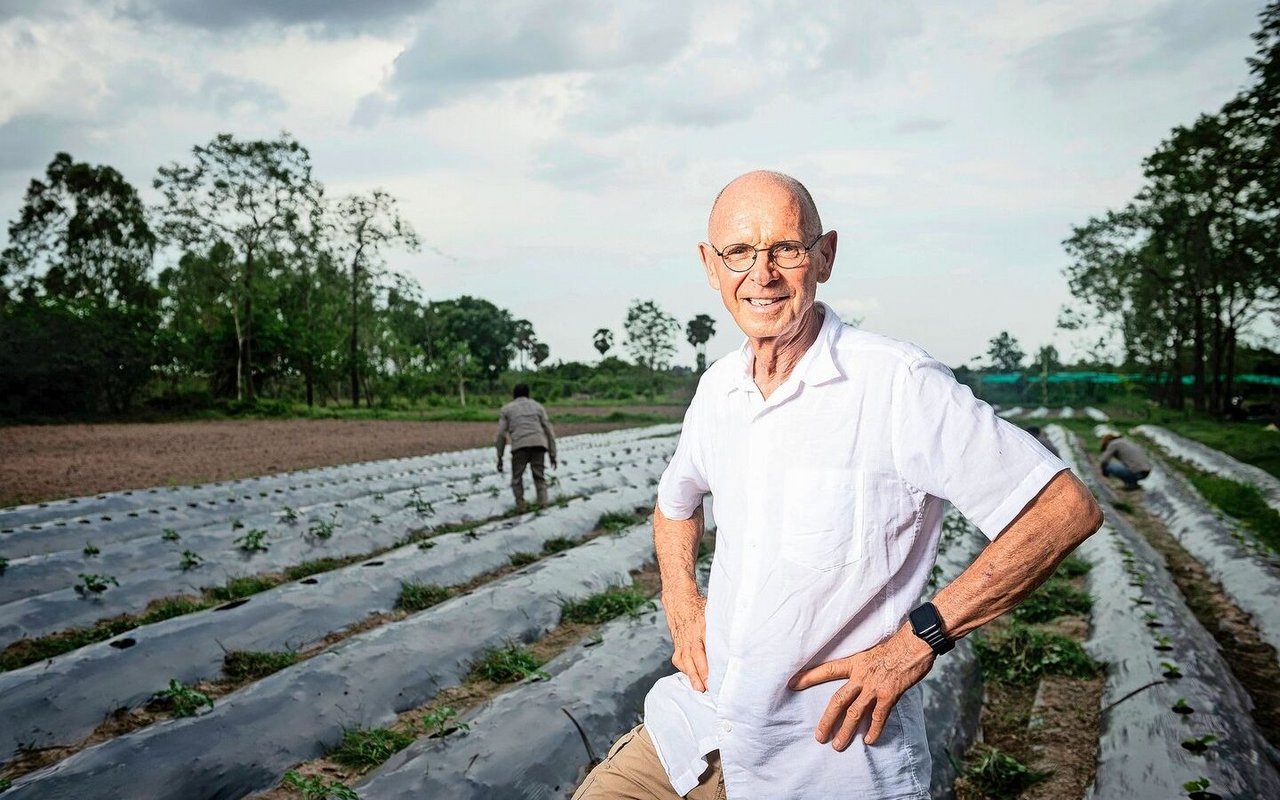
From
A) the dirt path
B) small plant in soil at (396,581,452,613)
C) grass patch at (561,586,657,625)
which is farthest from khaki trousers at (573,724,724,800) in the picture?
the dirt path

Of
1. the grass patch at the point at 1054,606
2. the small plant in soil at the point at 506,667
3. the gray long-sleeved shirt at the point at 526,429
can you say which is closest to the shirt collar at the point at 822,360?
the small plant in soil at the point at 506,667

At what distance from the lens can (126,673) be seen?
5168 mm

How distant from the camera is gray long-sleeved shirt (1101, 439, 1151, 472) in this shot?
14.2 m

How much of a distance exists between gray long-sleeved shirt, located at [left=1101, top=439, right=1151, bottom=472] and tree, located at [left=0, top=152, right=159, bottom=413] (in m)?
32.8

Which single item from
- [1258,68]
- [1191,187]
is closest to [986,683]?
[1258,68]

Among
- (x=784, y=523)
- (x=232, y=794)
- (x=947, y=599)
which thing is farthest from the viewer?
(x=232, y=794)

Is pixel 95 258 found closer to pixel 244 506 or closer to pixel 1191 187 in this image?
pixel 244 506

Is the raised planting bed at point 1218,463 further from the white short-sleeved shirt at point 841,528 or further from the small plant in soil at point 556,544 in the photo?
the white short-sleeved shirt at point 841,528

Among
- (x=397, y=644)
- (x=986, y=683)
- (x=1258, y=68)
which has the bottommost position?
(x=986, y=683)

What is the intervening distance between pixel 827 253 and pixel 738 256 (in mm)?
198

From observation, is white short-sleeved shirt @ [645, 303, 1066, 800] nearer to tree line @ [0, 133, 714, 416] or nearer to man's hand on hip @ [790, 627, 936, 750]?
man's hand on hip @ [790, 627, 936, 750]

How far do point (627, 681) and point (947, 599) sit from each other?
11.5 ft

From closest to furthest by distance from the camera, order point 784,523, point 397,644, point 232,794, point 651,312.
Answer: point 784,523 < point 232,794 < point 397,644 < point 651,312

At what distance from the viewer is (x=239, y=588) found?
26.0ft
